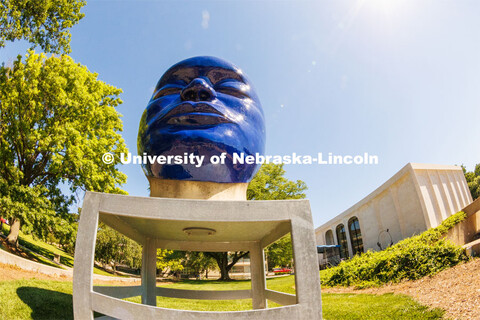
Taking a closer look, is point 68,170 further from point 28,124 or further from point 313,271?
point 313,271

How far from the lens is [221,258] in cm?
2872

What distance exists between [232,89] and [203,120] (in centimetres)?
98

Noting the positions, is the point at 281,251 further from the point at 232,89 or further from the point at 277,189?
the point at 232,89

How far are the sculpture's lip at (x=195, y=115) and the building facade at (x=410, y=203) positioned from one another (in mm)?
18603

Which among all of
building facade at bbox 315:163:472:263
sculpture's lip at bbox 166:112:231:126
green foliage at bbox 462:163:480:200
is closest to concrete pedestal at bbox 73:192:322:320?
sculpture's lip at bbox 166:112:231:126

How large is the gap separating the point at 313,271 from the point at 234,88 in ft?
11.5

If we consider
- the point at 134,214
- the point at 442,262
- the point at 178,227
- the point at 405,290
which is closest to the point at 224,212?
the point at 134,214

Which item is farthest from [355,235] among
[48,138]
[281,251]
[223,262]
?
[48,138]

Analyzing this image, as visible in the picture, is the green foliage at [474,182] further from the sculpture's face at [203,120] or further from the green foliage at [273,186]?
the sculpture's face at [203,120]

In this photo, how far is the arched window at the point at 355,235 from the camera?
2758 cm

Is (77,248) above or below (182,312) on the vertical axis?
above

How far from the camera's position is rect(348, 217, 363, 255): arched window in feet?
90.5

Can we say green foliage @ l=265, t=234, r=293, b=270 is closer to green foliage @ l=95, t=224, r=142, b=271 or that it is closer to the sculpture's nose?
green foliage @ l=95, t=224, r=142, b=271

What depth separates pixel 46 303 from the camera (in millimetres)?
6633
